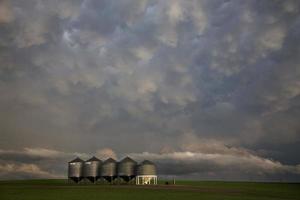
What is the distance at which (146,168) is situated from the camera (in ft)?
370

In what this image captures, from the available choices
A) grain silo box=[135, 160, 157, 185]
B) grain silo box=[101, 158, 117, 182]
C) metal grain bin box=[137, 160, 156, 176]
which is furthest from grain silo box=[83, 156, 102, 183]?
→ metal grain bin box=[137, 160, 156, 176]

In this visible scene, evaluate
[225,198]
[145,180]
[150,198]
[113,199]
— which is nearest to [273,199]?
[225,198]

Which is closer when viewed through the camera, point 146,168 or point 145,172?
point 145,172

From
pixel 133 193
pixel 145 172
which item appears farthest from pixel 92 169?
pixel 133 193

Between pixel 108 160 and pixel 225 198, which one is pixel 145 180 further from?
pixel 225 198

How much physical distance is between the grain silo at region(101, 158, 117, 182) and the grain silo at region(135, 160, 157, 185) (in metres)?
7.90

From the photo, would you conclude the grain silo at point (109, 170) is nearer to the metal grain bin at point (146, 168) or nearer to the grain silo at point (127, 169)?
the grain silo at point (127, 169)

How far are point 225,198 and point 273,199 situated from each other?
7820 millimetres

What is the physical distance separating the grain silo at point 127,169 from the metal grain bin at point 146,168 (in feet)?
7.72

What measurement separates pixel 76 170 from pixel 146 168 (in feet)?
78.8

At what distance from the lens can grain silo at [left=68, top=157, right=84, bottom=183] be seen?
12331 centimetres

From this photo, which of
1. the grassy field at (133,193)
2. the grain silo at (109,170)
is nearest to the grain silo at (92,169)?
the grain silo at (109,170)

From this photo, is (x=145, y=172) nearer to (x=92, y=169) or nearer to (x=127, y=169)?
(x=127, y=169)

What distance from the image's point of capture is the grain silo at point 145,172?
112 meters
